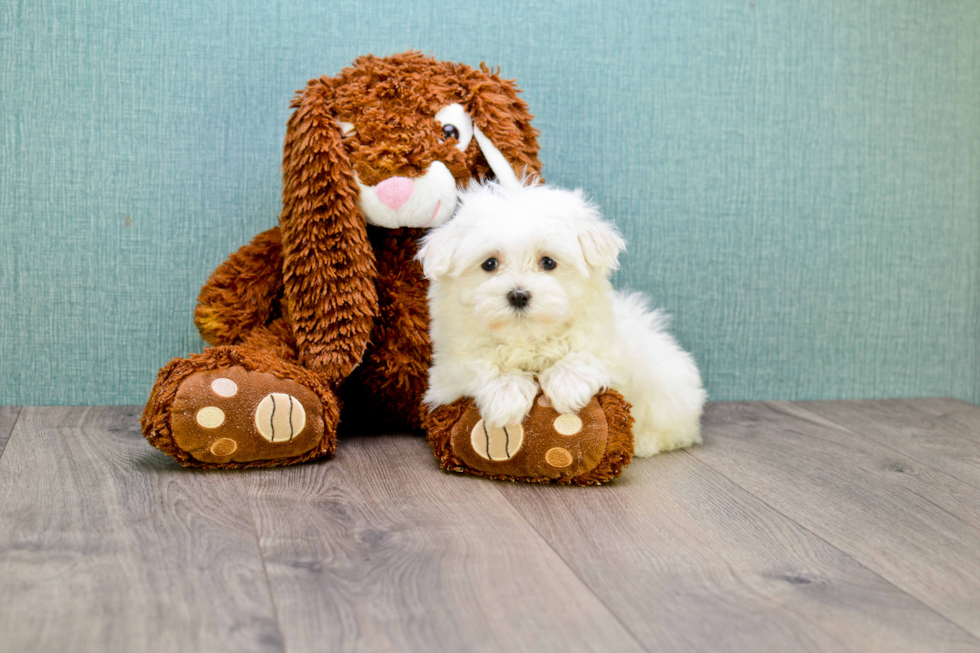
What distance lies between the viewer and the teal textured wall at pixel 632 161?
1.50m

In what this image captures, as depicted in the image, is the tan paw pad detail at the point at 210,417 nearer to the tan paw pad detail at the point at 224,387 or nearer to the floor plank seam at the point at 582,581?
the tan paw pad detail at the point at 224,387

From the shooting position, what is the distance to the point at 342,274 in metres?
1.27

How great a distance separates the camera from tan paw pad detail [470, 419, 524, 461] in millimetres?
1154

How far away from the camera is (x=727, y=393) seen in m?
1.76

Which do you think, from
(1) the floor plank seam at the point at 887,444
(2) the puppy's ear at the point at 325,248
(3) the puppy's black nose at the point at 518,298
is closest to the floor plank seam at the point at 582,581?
(3) the puppy's black nose at the point at 518,298

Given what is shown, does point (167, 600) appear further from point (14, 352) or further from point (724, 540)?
point (14, 352)

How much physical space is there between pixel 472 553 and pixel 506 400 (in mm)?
268

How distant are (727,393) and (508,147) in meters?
0.75

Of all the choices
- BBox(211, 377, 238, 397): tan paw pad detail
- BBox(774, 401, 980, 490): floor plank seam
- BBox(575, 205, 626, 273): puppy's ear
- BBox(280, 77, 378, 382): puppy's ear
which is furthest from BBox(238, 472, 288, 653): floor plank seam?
BBox(774, 401, 980, 490): floor plank seam

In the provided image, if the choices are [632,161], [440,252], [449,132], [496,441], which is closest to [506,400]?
[496,441]

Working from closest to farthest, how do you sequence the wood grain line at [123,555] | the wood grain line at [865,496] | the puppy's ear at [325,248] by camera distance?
the wood grain line at [123,555]
the wood grain line at [865,496]
the puppy's ear at [325,248]

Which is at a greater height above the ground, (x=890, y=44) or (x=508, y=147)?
(x=890, y=44)

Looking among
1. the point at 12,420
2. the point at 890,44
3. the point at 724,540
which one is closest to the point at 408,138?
the point at 724,540

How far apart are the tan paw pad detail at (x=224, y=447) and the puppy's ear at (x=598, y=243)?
1.76 feet
